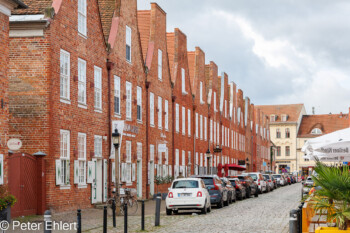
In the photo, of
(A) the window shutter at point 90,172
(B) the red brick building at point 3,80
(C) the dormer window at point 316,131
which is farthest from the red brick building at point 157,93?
(C) the dormer window at point 316,131

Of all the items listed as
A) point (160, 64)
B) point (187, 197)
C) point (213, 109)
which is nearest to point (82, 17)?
point (187, 197)

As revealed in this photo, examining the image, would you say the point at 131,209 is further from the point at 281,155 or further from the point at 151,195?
the point at 281,155

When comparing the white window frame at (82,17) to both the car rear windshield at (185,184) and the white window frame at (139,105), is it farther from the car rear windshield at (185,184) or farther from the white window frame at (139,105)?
the white window frame at (139,105)

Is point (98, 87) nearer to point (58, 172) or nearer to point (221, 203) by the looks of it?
point (58, 172)

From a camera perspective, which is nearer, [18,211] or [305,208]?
[305,208]

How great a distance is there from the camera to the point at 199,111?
51.0 m

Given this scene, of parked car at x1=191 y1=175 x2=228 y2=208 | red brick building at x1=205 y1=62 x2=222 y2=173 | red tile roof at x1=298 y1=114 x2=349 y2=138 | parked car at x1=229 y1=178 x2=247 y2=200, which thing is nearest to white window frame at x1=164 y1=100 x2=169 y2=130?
parked car at x1=229 y1=178 x2=247 y2=200

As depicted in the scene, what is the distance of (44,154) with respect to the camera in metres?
22.1

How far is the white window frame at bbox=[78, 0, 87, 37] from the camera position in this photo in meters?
25.9

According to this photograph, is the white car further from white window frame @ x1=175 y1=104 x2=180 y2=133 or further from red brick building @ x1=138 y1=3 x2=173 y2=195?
white window frame @ x1=175 y1=104 x2=180 y2=133

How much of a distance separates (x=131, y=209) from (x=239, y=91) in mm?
52170

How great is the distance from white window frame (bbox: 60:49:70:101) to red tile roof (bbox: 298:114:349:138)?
94468 mm

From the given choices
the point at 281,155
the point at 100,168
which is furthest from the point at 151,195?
the point at 281,155

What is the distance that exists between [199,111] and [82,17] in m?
25.7
